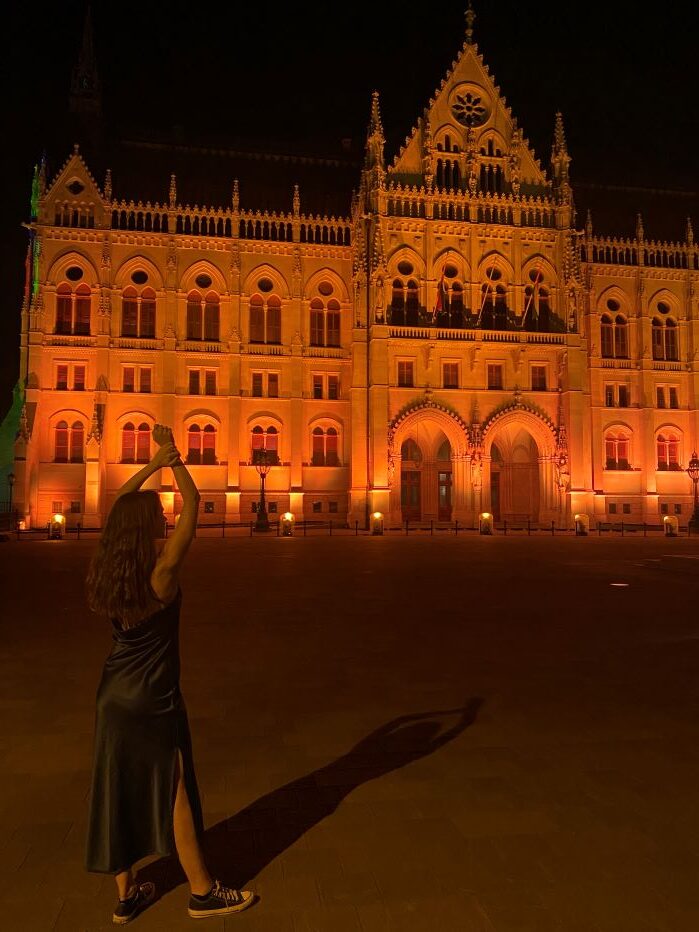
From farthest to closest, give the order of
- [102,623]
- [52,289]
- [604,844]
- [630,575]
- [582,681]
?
[52,289], [630,575], [102,623], [582,681], [604,844]

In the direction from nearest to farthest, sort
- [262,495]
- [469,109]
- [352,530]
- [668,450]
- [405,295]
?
[262,495]
[352,530]
[405,295]
[469,109]
[668,450]

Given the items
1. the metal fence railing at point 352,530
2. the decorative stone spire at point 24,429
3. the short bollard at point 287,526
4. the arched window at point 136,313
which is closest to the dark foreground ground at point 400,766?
the short bollard at point 287,526

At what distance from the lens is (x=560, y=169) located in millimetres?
46281

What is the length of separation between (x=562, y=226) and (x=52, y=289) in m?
34.0

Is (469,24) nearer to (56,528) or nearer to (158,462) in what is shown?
(56,528)

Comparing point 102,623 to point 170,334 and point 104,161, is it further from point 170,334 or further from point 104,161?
point 104,161

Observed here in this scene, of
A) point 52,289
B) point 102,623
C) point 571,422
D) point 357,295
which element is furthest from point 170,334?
point 102,623

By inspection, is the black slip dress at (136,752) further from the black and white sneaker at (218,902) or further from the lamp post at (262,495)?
the lamp post at (262,495)

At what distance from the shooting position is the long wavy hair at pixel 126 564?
10.8 feet

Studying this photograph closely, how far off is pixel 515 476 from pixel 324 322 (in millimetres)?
17559

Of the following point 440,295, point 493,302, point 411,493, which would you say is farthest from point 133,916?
point 493,302

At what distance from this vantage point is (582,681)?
296 inches

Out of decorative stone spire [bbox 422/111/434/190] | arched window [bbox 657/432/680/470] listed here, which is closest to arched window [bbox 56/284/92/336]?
decorative stone spire [bbox 422/111/434/190]

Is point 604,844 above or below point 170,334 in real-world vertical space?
below
